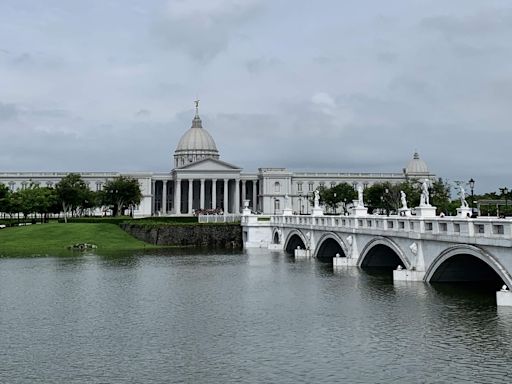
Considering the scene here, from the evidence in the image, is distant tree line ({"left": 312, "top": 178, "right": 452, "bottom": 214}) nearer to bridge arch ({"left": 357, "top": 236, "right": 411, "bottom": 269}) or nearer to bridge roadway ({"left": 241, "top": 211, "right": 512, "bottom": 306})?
bridge roadway ({"left": 241, "top": 211, "right": 512, "bottom": 306})

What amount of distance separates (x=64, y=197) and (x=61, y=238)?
1403 inches

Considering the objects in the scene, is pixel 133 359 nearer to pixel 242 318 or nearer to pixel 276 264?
pixel 242 318

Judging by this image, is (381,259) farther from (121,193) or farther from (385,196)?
(121,193)

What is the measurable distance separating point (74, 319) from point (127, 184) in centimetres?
11716

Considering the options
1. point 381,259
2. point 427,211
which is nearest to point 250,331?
point 427,211

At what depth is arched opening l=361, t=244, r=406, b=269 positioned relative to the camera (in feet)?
201

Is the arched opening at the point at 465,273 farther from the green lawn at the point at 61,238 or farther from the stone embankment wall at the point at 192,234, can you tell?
the stone embankment wall at the point at 192,234

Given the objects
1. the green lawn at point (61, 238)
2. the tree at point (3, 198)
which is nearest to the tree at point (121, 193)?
the tree at point (3, 198)

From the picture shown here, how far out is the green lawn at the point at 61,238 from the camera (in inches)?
3825

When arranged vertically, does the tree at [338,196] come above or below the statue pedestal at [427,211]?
above

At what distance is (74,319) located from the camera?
123ft

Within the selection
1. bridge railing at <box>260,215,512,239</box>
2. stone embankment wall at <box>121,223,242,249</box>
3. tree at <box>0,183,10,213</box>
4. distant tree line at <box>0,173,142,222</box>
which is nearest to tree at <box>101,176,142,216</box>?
distant tree line at <box>0,173,142,222</box>

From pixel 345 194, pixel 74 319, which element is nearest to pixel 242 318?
pixel 74 319

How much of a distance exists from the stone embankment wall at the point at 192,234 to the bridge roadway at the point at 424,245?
103ft
